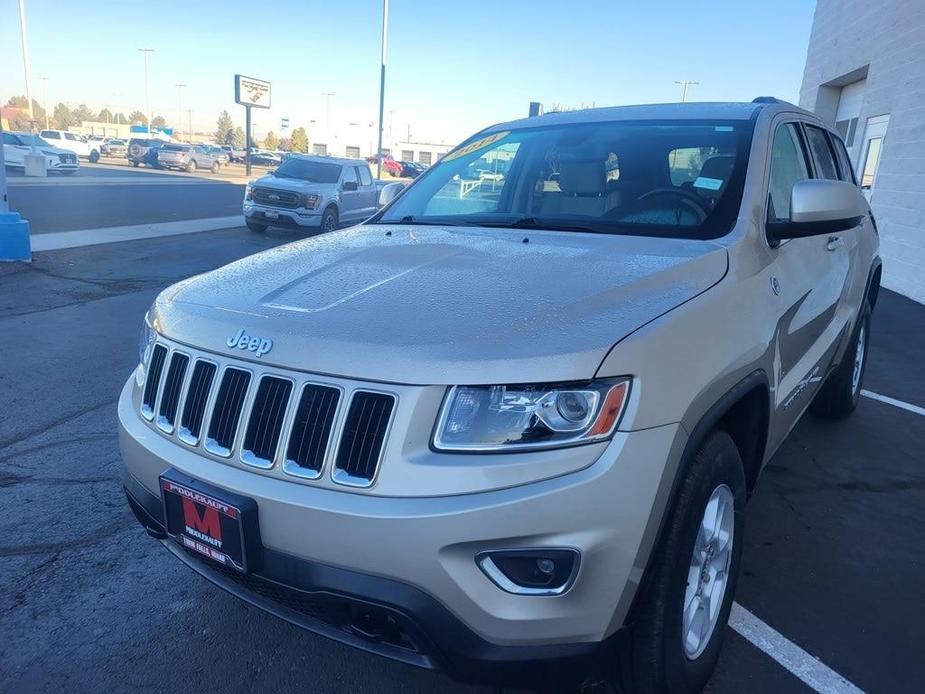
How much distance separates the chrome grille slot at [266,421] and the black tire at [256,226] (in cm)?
1475

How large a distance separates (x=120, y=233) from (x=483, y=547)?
14.4 m

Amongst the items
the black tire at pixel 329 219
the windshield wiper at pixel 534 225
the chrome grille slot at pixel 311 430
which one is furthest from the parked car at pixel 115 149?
the chrome grille slot at pixel 311 430

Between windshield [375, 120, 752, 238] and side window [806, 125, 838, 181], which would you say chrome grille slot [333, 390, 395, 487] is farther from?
side window [806, 125, 838, 181]

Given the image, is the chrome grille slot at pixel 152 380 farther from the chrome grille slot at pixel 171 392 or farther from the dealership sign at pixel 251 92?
the dealership sign at pixel 251 92

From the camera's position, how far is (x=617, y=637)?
1.90 metres

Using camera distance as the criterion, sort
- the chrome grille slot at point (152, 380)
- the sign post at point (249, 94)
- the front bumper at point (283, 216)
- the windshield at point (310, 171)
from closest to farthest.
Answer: the chrome grille slot at point (152, 380) → the front bumper at point (283, 216) → the windshield at point (310, 171) → the sign post at point (249, 94)

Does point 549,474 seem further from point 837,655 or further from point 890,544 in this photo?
point 890,544

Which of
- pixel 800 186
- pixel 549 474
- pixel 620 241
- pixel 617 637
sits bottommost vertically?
pixel 617 637

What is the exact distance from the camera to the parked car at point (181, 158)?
146 feet

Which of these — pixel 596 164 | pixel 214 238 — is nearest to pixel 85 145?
pixel 214 238

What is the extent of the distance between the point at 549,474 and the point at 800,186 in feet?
5.45

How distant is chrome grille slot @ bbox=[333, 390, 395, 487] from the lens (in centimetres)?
186

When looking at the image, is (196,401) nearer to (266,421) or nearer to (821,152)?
(266,421)

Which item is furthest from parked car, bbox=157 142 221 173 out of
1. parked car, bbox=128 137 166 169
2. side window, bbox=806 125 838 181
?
side window, bbox=806 125 838 181
